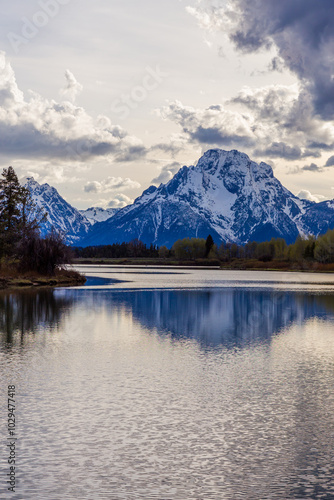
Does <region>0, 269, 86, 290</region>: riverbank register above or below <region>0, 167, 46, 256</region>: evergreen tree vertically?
below

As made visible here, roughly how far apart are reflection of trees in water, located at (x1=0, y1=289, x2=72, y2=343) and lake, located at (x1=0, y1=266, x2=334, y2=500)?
0.47 metres

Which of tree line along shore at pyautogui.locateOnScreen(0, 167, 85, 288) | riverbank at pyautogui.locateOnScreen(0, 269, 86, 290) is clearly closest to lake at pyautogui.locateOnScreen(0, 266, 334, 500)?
riverbank at pyautogui.locateOnScreen(0, 269, 86, 290)

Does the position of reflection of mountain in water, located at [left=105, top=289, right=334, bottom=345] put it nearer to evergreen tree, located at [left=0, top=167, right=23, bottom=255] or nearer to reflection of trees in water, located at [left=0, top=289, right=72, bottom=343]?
reflection of trees in water, located at [left=0, top=289, right=72, bottom=343]

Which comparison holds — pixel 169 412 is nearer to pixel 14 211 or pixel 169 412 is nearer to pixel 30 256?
pixel 30 256

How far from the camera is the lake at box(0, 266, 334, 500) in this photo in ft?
40.1

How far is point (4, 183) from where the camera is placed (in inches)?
4151

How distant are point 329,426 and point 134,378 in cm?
861

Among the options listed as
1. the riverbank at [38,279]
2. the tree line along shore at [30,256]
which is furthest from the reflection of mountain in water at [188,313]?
the tree line along shore at [30,256]

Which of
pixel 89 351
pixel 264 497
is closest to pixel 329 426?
pixel 264 497

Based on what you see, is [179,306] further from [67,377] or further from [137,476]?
[137,476]

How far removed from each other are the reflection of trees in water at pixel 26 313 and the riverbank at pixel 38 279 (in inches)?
659

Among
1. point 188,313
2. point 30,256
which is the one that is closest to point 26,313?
point 188,313

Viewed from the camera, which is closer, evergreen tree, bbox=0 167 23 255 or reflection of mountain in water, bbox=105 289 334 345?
reflection of mountain in water, bbox=105 289 334 345

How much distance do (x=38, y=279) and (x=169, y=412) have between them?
72399 millimetres
